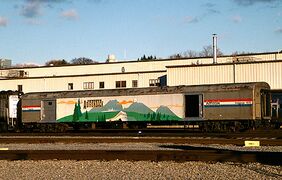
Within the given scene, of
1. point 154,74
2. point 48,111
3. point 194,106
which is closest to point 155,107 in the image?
point 194,106

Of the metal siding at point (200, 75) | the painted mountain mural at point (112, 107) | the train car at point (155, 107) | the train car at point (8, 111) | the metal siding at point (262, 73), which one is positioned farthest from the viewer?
the metal siding at point (200, 75)

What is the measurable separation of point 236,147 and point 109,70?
45.3 m

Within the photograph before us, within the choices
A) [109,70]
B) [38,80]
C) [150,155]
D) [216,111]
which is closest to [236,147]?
[150,155]

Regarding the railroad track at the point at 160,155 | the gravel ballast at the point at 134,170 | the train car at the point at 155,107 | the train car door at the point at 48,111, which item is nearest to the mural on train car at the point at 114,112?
the train car at the point at 155,107

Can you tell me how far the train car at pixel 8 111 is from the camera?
1453 inches

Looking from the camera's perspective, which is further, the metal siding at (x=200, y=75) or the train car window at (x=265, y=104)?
the metal siding at (x=200, y=75)

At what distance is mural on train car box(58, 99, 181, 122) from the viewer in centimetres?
3225

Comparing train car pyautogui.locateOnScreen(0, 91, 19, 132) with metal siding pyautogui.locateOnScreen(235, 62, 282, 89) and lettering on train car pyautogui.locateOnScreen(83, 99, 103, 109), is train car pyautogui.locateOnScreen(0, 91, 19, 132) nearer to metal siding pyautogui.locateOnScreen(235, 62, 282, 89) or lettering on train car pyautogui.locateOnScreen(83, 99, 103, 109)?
lettering on train car pyautogui.locateOnScreen(83, 99, 103, 109)

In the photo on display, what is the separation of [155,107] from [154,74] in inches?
797

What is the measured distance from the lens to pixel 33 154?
16.0 m

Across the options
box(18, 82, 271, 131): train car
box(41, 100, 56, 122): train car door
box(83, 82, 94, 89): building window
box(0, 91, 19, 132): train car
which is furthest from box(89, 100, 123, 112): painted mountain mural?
box(83, 82, 94, 89): building window

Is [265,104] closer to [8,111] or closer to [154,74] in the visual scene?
[8,111]

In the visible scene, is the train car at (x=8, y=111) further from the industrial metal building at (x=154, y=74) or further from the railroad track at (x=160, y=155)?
the railroad track at (x=160, y=155)

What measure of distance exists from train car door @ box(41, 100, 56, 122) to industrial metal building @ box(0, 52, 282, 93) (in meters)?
14.2
